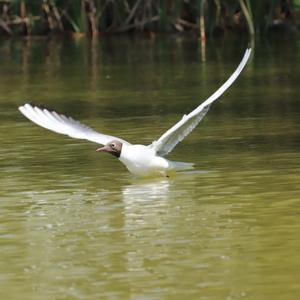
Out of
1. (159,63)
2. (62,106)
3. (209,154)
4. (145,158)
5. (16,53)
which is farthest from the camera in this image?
(16,53)

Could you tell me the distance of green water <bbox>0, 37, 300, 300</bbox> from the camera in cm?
952

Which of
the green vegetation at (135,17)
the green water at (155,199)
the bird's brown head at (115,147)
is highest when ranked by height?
the bird's brown head at (115,147)

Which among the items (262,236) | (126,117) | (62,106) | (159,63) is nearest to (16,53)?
(159,63)

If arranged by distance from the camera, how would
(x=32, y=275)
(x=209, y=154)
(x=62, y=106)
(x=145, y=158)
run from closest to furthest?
(x=32, y=275) → (x=145, y=158) → (x=209, y=154) → (x=62, y=106)

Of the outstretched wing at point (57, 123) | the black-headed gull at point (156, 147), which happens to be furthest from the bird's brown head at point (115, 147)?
the outstretched wing at point (57, 123)

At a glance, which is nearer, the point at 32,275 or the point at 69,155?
the point at 32,275

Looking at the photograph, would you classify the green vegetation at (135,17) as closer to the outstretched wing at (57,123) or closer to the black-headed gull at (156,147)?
the outstretched wing at (57,123)

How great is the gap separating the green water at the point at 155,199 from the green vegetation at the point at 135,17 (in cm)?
875

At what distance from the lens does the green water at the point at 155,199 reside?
9.52m

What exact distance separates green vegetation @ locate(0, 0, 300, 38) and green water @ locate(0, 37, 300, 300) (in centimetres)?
875

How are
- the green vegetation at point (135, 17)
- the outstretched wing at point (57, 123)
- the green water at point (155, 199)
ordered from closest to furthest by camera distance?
the green water at point (155, 199)
the outstretched wing at point (57, 123)
the green vegetation at point (135, 17)

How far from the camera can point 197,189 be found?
42.8 feet

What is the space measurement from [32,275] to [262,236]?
6.11 feet

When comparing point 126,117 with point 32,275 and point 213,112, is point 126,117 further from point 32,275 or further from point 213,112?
point 32,275
